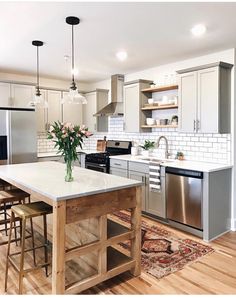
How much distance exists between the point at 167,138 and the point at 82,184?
2.54 meters

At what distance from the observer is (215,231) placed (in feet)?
11.3

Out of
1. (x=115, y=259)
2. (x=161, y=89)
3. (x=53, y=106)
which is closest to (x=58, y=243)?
(x=115, y=259)

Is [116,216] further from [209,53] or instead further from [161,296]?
[209,53]

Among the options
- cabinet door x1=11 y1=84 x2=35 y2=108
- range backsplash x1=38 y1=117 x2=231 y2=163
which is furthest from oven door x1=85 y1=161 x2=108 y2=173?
cabinet door x1=11 y1=84 x2=35 y2=108

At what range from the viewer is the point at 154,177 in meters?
3.94

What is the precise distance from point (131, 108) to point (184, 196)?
2.07 m

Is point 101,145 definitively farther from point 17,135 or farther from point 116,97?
point 17,135

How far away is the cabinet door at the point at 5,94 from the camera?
4914 millimetres

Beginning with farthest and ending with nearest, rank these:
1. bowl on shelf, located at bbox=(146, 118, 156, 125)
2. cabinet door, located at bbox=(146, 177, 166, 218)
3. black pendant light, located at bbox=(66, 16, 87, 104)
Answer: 1. bowl on shelf, located at bbox=(146, 118, 156, 125)
2. cabinet door, located at bbox=(146, 177, 166, 218)
3. black pendant light, located at bbox=(66, 16, 87, 104)

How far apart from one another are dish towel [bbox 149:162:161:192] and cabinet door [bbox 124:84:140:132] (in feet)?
3.55

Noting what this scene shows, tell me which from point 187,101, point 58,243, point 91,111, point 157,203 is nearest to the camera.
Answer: point 58,243

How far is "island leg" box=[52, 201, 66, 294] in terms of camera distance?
2002mm

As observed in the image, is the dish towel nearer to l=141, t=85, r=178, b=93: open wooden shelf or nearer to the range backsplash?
the range backsplash

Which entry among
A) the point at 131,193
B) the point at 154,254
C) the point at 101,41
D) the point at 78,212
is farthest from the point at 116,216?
the point at 101,41
